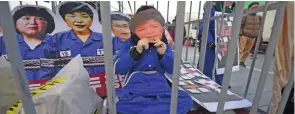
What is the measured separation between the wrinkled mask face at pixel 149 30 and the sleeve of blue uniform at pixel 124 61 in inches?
4.2

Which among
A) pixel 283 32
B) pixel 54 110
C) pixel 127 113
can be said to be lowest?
pixel 127 113

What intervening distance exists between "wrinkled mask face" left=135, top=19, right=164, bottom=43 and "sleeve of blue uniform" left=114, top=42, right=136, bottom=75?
4.2 inches

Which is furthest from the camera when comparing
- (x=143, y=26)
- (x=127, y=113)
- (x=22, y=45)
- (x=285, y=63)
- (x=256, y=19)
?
(x=256, y=19)

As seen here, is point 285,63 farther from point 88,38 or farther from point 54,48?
point 54,48

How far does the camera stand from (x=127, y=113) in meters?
0.86

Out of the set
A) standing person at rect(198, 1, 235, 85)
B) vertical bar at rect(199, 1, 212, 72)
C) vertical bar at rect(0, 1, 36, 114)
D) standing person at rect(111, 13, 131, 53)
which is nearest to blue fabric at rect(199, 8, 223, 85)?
standing person at rect(198, 1, 235, 85)

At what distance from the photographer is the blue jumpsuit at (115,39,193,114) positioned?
0.88 m

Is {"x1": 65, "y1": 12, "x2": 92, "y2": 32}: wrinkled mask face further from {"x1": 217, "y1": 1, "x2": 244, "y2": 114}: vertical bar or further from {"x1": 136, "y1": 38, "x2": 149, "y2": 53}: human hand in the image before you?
{"x1": 217, "y1": 1, "x2": 244, "y2": 114}: vertical bar

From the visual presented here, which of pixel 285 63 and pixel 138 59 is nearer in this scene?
pixel 285 63

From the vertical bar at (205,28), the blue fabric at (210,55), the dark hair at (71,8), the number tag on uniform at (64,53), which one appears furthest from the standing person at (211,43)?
the number tag on uniform at (64,53)

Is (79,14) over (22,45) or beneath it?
over

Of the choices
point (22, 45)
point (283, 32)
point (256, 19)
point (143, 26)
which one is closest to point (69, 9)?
point (22, 45)

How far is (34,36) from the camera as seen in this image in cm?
121

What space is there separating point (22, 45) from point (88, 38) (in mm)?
390
